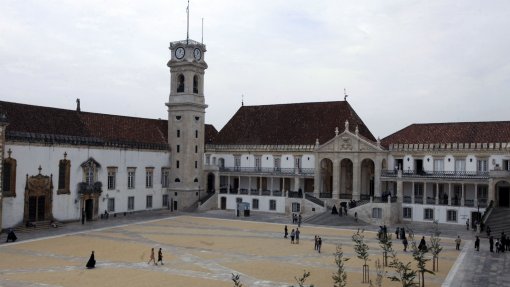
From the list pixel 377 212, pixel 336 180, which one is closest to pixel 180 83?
pixel 336 180

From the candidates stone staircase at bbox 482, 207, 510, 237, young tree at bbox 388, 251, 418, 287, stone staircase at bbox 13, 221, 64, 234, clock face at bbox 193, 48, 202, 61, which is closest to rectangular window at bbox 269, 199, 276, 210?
clock face at bbox 193, 48, 202, 61

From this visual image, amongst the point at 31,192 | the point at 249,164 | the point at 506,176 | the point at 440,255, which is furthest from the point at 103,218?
the point at 506,176

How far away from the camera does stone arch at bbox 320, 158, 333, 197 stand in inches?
2436

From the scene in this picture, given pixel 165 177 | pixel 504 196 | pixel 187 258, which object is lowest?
pixel 187 258

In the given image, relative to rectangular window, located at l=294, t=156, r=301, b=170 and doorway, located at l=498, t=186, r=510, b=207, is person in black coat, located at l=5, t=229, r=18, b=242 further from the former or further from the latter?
doorway, located at l=498, t=186, r=510, b=207

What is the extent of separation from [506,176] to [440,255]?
57.1 ft

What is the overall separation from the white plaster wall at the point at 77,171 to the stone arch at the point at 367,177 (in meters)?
23.2

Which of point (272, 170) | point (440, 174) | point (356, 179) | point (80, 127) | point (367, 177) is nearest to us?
point (440, 174)

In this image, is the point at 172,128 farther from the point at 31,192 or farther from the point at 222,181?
the point at 31,192

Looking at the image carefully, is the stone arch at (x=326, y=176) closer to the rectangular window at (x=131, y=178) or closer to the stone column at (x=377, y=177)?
the stone column at (x=377, y=177)

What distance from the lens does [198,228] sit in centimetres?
4941

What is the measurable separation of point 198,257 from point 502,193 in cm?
3241

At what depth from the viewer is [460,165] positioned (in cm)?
5422

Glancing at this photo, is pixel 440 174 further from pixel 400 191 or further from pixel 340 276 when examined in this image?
pixel 340 276
